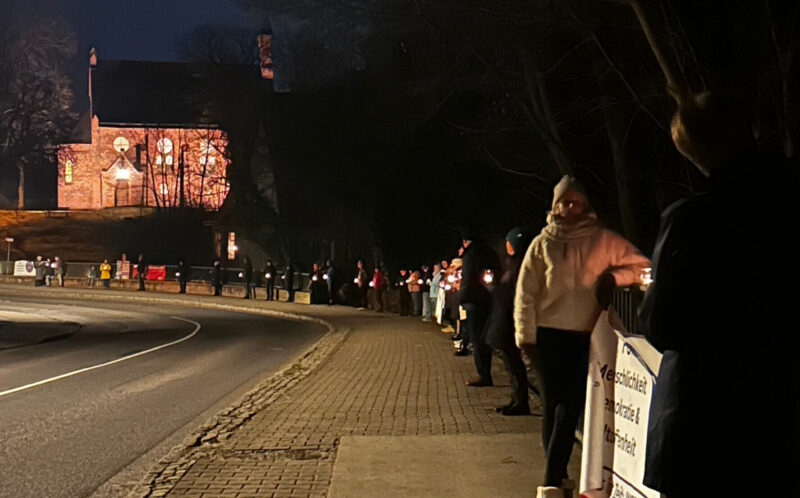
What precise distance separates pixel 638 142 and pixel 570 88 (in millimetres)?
1779

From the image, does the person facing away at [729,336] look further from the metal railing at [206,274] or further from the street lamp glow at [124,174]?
the street lamp glow at [124,174]

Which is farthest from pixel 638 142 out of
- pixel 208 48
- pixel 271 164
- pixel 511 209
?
pixel 208 48

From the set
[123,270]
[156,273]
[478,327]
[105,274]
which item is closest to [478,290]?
[478,327]

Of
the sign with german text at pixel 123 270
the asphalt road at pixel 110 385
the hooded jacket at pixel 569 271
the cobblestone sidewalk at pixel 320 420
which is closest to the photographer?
the hooded jacket at pixel 569 271

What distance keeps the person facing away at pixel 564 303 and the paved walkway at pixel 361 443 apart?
1074 millimetres

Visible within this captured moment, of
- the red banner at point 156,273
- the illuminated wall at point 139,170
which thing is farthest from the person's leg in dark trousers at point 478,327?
the illuminated wall at point 139,170

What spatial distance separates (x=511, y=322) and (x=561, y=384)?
10.9 feet

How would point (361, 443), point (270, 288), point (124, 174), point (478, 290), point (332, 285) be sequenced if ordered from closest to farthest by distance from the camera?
point (361, 443), point (478, 290), point (332, 285), point (270, 288), point (124, 174)

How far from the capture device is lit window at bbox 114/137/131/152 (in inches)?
3418

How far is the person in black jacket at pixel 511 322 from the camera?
Result: 7341 mm

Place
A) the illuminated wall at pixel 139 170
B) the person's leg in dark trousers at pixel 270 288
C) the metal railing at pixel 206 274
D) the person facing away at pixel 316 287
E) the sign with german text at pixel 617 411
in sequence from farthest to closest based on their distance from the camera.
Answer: the illuminated wall at pixel 139 170 < the metal railing at pixel 206 274 < the person's leg in dark trousers at pixel 270 288 < the person facing away at pixel 316 287 < the sign with german text at pixel 617 411

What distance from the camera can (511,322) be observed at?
8898 mm

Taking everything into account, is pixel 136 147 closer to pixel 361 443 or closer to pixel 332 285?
pixel 332 285

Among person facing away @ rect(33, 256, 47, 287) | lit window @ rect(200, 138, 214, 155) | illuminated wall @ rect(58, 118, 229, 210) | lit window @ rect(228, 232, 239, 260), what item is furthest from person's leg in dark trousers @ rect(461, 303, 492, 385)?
lit window @ rect(200, 138, 214, 155)
